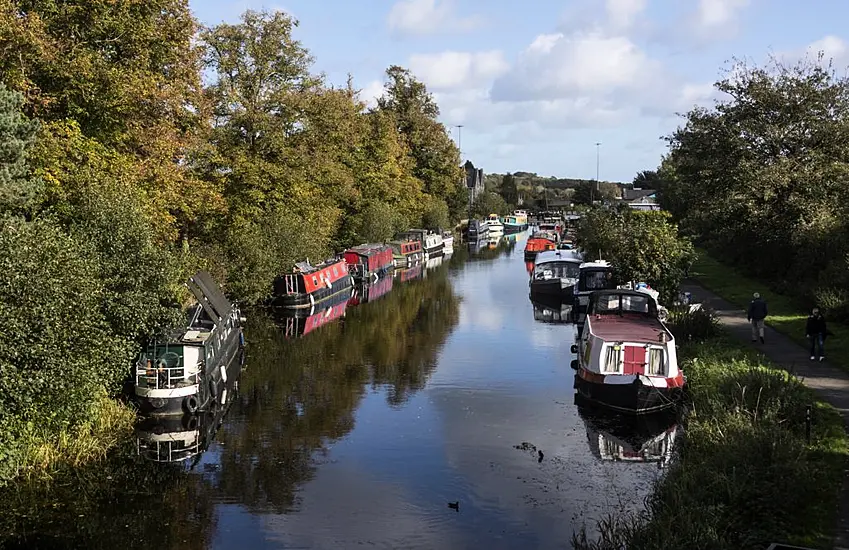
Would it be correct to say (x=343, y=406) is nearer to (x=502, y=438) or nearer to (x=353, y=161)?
(x=502, y=438)

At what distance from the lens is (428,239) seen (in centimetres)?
8369

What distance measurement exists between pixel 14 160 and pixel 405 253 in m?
48.8

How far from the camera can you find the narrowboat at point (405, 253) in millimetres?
70938

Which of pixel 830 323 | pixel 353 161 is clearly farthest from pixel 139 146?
pixel 353 161

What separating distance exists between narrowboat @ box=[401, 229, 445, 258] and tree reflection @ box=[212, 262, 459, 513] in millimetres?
30158

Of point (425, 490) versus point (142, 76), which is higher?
point (142, 76)

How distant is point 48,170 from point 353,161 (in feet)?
141

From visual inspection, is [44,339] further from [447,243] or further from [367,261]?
[447,243]

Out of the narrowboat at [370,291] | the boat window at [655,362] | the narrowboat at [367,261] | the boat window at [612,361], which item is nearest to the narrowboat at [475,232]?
the narrowboat at [367,261]

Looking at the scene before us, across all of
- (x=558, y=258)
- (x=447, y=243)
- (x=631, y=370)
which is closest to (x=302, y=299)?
(x=558, y=258)

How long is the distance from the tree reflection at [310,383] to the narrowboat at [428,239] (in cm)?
3016

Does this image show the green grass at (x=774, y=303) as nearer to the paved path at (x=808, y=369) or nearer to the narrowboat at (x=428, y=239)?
the paved path at (x=808, y=369)

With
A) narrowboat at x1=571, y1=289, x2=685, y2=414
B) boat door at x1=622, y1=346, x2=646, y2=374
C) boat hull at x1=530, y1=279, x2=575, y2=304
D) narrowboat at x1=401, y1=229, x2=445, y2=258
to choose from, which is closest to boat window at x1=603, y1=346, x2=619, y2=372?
narrowboat at x1=571, y1=289, x2=685, y2=414

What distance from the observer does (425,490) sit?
18.5m
